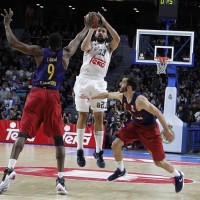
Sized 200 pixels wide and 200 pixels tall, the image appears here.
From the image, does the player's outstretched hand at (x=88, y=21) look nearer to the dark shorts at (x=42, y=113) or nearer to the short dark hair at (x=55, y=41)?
the short dark hair at (x=55, y=41)

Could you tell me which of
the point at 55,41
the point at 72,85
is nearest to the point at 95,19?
the point at 55,41

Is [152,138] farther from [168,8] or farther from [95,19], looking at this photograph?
[168,8]

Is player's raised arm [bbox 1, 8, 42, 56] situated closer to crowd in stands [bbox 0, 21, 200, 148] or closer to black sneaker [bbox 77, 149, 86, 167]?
black sneaker [bbox 77, 149, 86, 167]

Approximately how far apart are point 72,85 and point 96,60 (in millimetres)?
14049

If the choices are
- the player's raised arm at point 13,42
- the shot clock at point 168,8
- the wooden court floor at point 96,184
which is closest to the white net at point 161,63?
the shot clock at point 168,8

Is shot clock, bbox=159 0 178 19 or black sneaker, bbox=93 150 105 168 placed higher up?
shot clock, bbox=159 0 178 19

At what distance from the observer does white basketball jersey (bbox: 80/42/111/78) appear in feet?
29.9

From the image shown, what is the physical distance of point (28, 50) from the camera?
289 inches

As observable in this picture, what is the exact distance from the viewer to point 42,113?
7.52m

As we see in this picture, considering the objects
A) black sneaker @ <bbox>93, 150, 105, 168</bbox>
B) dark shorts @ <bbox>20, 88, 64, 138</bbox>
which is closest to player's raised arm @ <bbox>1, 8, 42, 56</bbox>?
dark shorts @ <bbox>20, 88, 64, 138</bbox>

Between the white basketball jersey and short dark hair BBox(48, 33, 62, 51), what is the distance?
5.31 feet

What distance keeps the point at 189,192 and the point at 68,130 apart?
10348 millimetres

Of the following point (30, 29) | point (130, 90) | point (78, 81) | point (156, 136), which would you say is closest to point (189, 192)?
point (156, 136)

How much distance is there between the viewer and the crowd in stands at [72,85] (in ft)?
61.8
